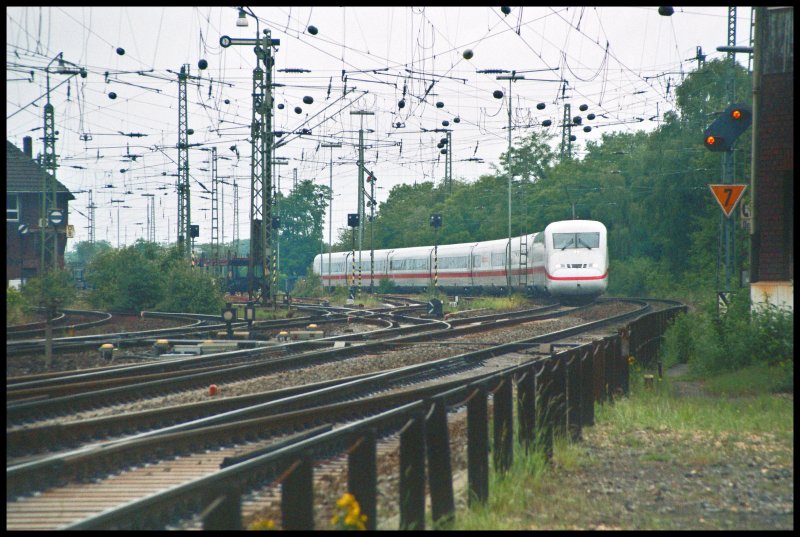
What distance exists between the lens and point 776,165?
16.4 metres

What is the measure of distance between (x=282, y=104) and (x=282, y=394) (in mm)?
28165

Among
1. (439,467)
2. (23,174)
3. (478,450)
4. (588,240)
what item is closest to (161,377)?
(478,450)

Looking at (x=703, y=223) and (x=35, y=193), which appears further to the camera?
(x=35, y=193)

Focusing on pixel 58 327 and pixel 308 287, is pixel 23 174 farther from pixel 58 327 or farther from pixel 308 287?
pixel 58 327

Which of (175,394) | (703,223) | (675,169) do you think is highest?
(675,169)

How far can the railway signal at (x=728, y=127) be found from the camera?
1579 cm

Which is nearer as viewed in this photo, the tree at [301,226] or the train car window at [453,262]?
the train car window at [453,262]

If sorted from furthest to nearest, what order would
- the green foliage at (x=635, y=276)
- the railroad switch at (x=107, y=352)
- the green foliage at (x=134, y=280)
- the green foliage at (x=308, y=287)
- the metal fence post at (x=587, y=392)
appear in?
the green foliage at (x=308, y=287), the green foliage at (x=635, y=276), the green foliage at (x=134, y=280), the railroad switch at (x=107, y=352), the metal fence post at (x=587, y=392)

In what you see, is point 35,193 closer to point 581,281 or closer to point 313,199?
point 581,281

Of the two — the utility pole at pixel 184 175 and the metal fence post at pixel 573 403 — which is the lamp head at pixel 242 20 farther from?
the metal fence post at pixel 573 403

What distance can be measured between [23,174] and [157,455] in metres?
52.9

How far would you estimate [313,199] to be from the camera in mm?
113875

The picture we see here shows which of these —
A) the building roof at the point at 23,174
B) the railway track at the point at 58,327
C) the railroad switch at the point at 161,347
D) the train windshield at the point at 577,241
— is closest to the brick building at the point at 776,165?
the railroad switch at the point at 161,347

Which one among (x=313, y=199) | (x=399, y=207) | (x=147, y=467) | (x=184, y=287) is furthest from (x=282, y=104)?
(x=313, y=199)
